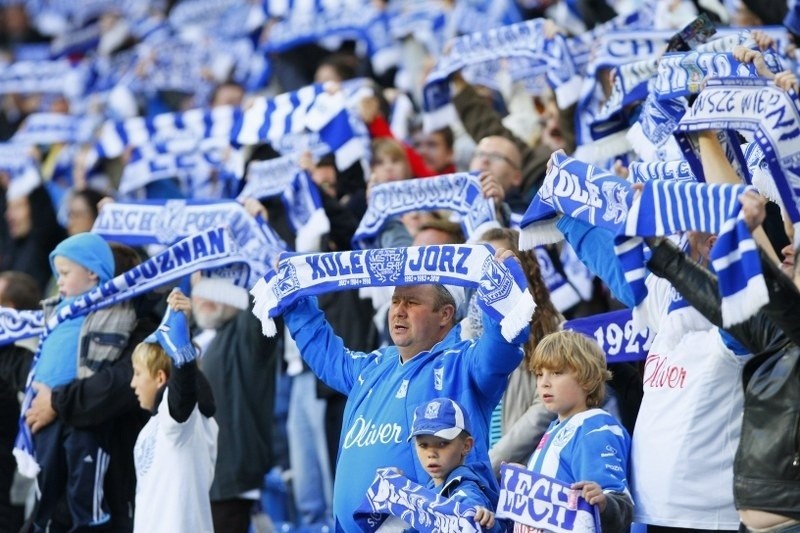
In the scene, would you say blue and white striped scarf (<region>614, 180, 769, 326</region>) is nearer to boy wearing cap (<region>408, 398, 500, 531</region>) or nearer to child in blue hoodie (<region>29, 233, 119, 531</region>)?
boy wearing cap (<region>408, 398, 500, 531</region>)

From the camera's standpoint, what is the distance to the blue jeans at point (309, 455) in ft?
31.9

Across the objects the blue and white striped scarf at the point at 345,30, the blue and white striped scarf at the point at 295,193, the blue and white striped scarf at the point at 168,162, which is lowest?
the blue and white striped scarf at the point at 295,193

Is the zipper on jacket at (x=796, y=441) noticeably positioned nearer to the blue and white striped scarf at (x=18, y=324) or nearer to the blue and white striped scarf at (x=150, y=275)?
the blue and white striped scarf at (x=150, y=275)

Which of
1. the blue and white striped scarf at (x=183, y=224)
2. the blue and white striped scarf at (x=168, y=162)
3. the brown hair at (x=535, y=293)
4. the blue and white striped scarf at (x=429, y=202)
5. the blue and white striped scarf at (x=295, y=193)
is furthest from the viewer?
the blue and white striped scarf at (x=168, y=162)

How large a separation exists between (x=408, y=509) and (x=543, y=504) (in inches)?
21.0

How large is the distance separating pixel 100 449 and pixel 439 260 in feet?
8.00

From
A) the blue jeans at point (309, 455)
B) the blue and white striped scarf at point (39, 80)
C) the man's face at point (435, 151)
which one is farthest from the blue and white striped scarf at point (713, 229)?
the blue and white striped scarf at point (39, 80)

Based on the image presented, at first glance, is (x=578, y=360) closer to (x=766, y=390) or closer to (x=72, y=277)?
(x=766, y=390)

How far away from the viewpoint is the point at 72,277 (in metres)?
8.28

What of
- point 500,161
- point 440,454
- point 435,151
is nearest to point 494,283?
point 440,454

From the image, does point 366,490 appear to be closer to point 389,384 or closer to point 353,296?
point 389,384

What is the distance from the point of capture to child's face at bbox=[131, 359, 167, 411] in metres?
7.67

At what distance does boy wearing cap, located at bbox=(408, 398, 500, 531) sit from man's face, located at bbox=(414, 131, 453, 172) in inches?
194

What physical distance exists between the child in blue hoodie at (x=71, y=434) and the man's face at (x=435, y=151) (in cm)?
318
